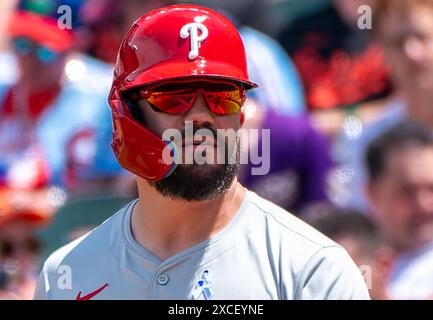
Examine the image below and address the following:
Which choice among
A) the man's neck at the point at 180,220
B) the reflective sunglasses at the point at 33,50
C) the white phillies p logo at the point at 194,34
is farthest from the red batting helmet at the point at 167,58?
the reflective sunglasses at the point at 33,50

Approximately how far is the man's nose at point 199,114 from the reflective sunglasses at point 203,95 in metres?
0.01

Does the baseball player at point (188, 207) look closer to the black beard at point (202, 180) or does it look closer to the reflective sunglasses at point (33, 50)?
the black beard at point (202, 180)

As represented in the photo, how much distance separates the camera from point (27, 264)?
5.92 meters

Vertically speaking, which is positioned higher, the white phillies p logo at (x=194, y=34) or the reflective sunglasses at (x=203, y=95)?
the white phillies p logo at (x=194, y=34)

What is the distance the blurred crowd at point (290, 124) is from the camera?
5.64 m

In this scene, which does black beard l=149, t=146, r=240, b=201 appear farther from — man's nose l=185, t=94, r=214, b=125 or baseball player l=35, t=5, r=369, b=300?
man's nose l=185, t=94, r=214, b=125

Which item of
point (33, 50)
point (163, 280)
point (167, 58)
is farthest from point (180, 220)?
point (33, 50)

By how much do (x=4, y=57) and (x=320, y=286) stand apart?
444 centimetres

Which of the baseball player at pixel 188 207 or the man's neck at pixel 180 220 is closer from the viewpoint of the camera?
the baseball player at pixel 188 207

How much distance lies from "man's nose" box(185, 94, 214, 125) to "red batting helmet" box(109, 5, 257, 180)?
0.29 feet

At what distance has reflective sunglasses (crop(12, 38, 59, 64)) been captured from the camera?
662cm

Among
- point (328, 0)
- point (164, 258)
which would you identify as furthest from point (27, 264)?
point (164, 258)

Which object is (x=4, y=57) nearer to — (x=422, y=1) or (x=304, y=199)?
(x=304, y=199)

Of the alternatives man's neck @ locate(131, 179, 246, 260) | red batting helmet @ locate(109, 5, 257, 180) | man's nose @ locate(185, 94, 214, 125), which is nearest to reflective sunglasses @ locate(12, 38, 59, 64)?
red batting helmet @ locate(109, 5, 257, 180)
